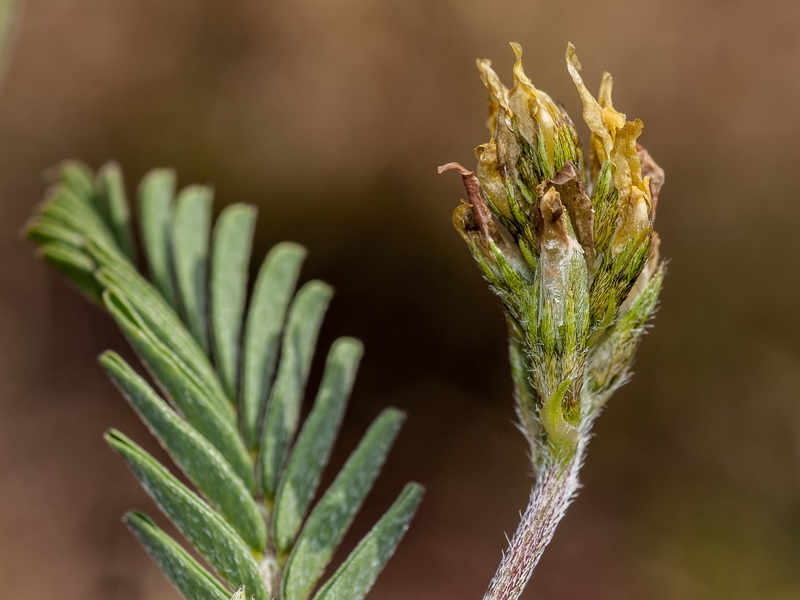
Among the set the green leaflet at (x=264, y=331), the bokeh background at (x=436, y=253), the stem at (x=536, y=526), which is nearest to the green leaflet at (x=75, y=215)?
the green leaflet at (x=264, y=331)

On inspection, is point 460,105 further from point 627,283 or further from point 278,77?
point 627,283

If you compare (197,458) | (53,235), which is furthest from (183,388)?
(53,235)

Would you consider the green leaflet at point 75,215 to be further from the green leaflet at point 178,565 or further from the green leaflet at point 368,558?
the green leaflet at point 368,558

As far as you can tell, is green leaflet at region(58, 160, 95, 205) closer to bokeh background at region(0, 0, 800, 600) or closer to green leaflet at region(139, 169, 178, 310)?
green leaflet at region(139, 169, 178, 310)

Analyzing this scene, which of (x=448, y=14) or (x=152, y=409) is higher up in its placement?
(x=448, y=14)

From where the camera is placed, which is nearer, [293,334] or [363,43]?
[293,334]

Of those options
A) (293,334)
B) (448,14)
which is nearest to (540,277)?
(293,334)

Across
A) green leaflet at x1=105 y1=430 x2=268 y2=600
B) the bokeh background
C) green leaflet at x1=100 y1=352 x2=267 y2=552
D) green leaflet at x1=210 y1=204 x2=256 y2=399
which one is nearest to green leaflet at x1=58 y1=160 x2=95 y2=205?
green leaflet at x1=210 y1=204 x2=256 y2=399

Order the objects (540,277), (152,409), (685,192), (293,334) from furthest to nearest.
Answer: (685,192) → (293,334) → (152,409) → (540,277)
